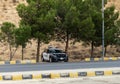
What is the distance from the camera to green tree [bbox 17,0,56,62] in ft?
126

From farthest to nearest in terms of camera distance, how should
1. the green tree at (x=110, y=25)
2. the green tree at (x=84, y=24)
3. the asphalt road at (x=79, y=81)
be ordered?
the green tree at (x=110, y=25) < the green tree at (x=84, y=24) < the asphalt road at (x=79, y=81)

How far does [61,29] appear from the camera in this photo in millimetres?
42719

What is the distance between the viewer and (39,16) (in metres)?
39.0

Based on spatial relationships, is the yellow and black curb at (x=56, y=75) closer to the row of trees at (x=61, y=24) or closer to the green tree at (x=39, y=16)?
the row of trees at (x=61, y=24)

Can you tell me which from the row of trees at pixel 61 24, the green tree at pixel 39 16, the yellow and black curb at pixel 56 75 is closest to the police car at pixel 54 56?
the row of trees at pixel 61 24

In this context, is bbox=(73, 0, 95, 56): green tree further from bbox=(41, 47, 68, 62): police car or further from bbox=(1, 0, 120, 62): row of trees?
bbox=(41, 47, 68, 62): police car

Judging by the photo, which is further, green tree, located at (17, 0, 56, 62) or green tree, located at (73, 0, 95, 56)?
green tree, located at (73, 0, 95, 56)

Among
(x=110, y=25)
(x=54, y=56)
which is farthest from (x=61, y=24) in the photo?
(x=110, y=25)

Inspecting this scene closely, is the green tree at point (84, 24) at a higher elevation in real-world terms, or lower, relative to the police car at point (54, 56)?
higher

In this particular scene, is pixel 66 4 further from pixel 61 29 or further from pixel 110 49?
pixel 110 49

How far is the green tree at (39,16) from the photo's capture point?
38.5 meters

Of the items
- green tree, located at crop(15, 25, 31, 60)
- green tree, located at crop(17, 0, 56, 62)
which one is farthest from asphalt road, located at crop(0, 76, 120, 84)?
green tree, located at crop(17, 0, 56, 62)

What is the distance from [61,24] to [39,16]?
4035 millimetres

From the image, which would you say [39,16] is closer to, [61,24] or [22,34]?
[22,34]
